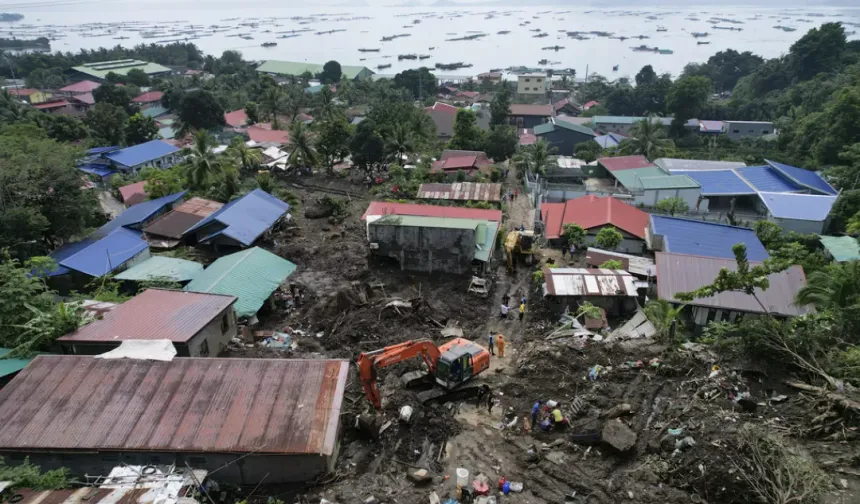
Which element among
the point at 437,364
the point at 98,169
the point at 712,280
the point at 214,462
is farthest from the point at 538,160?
the point at 98,169

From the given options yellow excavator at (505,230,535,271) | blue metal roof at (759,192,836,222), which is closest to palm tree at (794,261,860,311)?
yellow excavator at (505,230,535,271)

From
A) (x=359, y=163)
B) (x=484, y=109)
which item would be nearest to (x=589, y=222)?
(x=359, y=163)

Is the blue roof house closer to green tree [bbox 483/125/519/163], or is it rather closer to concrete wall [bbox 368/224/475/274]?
green tree [bbox 483/125/519/163]

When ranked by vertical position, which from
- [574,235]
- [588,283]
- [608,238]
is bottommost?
[574,235]

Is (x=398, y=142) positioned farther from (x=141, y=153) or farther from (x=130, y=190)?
(x=141, y=153)

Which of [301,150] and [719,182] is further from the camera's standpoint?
[301,150]

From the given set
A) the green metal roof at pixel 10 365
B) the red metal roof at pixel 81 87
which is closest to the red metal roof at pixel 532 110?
the red metal roof at pixel 81 87
